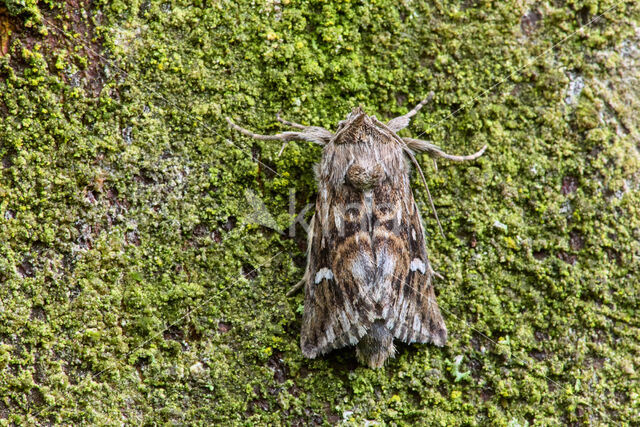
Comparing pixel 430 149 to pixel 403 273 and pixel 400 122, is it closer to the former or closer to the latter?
pixel 400 122

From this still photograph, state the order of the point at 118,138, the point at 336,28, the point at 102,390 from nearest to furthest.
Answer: the point at 102,390
the point at 118,138
the point at 336,28

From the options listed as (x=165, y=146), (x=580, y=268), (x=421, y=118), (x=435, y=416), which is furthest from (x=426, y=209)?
(x=165, y=146)

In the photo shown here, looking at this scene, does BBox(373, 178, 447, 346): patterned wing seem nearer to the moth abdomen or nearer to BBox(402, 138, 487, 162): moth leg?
the moth abdomen

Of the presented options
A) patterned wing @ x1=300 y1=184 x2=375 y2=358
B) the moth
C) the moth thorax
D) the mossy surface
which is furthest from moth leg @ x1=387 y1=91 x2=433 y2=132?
patterned wing @ x1=300 y1=184 x2=375 y2=358

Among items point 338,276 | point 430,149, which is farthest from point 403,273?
point 430,149

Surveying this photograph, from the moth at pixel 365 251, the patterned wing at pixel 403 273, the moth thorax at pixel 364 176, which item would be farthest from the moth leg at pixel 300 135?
the patterned wing at pixel 403 273

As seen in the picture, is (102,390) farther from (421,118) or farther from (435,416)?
(421,118)

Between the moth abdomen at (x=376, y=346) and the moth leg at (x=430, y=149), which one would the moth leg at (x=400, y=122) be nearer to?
the moth leg at (x=430, y=149)
